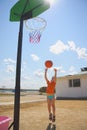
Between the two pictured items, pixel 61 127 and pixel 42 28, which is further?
pixel 42 28

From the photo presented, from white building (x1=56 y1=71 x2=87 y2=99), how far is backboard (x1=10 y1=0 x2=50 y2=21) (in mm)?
19460

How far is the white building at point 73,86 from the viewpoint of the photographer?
2468 centimetres

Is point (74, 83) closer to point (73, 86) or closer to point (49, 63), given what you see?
point (73, 86)

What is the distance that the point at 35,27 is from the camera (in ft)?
24.5

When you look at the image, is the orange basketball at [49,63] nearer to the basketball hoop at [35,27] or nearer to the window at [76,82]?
the basketball hoop at [35,27]

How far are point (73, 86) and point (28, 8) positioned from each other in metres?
21.3

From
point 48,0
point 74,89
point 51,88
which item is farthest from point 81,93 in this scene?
point 48,0

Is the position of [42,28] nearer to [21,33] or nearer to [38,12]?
[38,12]

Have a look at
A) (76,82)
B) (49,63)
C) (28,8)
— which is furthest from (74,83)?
(28,8)

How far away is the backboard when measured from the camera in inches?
229

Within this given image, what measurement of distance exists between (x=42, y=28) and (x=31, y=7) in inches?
65.2

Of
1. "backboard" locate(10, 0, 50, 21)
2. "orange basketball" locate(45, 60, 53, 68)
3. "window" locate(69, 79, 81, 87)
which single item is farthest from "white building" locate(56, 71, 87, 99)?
"backboard" locate(10, 0, 50, 21)

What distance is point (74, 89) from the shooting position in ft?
84.4

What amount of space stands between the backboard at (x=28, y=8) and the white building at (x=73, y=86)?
1946 centimetres
